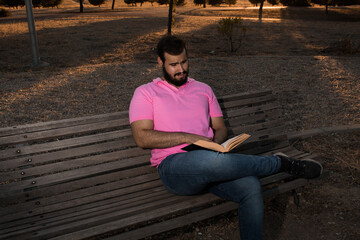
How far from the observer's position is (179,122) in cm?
331

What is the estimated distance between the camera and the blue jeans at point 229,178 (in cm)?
274

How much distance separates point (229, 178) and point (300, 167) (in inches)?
30.5

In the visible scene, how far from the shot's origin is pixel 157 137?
3152mm

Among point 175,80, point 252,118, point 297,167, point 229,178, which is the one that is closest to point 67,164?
point 175,80

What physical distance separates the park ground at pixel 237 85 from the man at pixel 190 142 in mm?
607

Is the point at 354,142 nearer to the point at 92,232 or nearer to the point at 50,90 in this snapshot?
the point at 92,232

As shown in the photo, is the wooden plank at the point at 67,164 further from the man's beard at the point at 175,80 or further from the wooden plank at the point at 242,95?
the wooden plank at the point at 242,95

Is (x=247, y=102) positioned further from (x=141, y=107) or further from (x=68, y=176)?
(x=68, y=176)

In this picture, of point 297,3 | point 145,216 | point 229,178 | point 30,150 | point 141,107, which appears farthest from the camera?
point 297,3

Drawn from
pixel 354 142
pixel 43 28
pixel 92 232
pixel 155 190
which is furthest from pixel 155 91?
pixel 43 28

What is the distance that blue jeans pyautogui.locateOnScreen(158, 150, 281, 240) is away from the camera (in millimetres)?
2738

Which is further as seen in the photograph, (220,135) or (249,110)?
(249,110)

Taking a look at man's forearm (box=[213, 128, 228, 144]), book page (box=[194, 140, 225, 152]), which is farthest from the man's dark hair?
book page (box=[194, 140, 225, 152])

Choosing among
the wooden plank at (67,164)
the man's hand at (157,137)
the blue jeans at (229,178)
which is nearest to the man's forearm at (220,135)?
the man's hand at (157,137)
